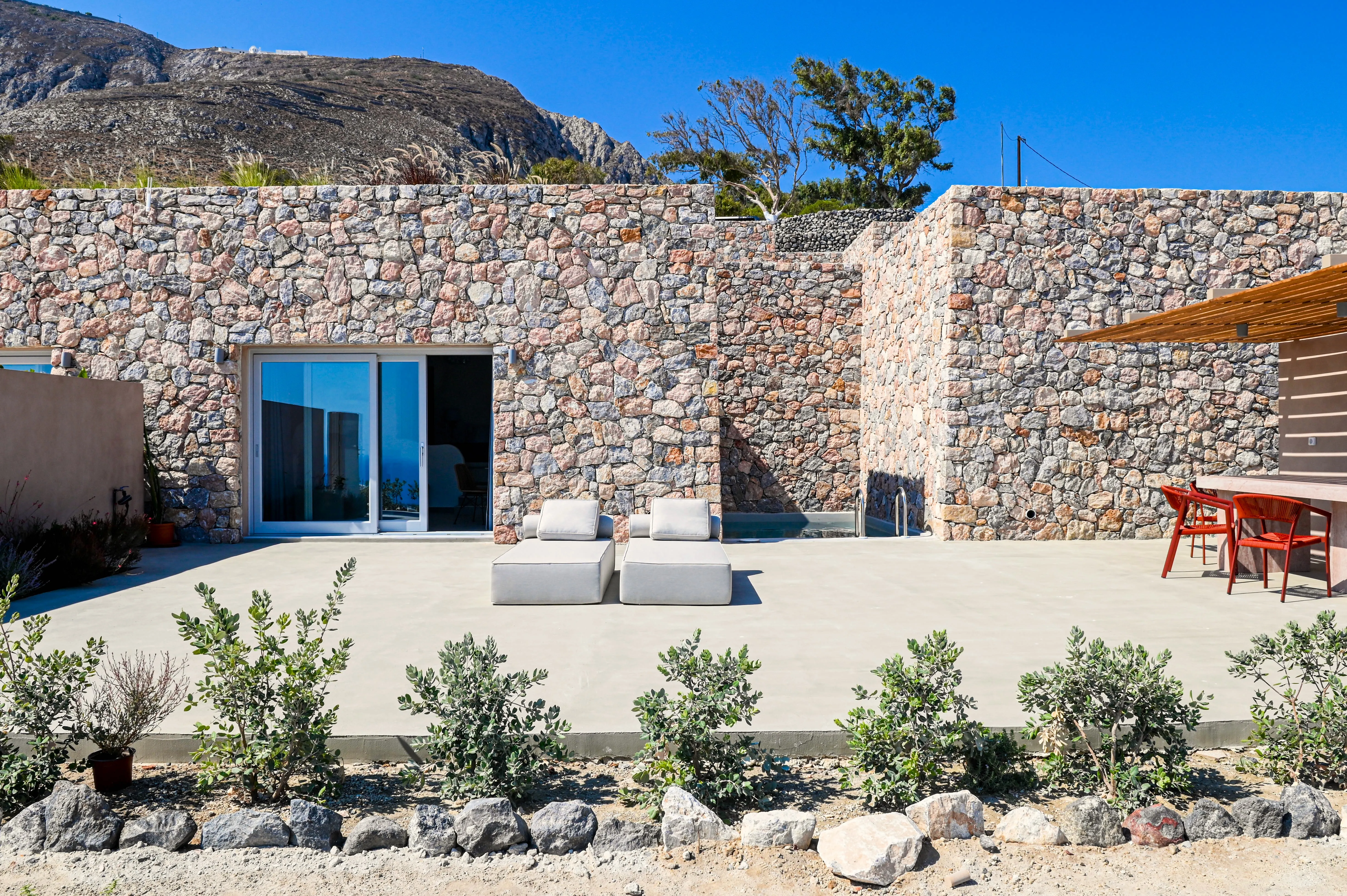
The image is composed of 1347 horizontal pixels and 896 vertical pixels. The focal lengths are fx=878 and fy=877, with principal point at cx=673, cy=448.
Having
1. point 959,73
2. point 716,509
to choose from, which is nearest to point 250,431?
point 716,509

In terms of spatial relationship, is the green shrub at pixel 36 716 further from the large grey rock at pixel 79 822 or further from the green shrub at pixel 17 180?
the green shrub at pixel 17 180

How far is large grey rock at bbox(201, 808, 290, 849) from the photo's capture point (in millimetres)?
2797

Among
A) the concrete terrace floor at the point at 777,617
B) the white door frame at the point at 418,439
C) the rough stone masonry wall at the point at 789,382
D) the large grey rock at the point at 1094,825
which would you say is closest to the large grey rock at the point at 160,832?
the concrete terrace floor at the point at 777,617

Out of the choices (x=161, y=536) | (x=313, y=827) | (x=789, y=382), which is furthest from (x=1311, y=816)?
(x=789, y=382)

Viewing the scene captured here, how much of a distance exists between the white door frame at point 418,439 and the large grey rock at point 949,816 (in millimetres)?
8344

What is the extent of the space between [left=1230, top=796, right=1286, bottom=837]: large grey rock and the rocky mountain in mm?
29040

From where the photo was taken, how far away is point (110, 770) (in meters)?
3.10

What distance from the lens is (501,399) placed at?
390 inches

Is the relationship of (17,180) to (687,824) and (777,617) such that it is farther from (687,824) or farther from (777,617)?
(687,824)

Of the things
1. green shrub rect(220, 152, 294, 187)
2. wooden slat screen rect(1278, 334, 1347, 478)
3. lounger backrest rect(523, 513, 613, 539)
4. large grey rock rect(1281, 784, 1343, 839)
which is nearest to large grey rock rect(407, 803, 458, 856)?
large grey rock rect(1281, 784, 1343, 839)

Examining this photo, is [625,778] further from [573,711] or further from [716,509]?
[716,509]

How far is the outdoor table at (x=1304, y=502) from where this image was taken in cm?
634

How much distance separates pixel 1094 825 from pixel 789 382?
1152 cm

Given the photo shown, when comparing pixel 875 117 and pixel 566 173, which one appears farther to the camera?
pixel 875 117
